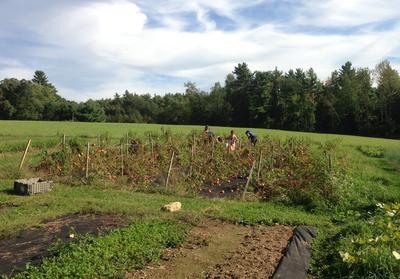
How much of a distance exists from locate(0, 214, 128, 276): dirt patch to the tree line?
50.0 metres

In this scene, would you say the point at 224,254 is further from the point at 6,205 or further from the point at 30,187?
the point at 30,187

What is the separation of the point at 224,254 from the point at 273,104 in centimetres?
6060

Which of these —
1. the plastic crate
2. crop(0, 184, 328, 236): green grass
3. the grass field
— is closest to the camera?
the grass field

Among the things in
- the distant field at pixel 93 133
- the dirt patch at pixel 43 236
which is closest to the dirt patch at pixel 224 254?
the dirt patch at pixel 43 236

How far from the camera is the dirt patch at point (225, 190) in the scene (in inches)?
579

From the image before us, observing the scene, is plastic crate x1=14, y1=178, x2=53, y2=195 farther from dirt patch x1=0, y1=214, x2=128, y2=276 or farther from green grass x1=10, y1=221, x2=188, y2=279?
green grass x1=10, y1=221, x2=188, y2=279

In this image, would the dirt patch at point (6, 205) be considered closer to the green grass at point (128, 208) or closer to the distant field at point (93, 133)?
the green grass at point (128, 208)

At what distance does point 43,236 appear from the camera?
8.55 meters

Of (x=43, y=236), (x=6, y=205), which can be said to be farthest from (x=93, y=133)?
(x=43, y=236)

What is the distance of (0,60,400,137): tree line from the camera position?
5812 cm

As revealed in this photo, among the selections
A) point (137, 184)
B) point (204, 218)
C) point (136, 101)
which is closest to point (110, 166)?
point (137, 184)

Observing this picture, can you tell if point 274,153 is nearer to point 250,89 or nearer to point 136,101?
point 250,89

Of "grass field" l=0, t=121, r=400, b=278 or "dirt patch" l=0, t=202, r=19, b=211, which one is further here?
"dirt patch" l=0, t=202, r=19, b=211

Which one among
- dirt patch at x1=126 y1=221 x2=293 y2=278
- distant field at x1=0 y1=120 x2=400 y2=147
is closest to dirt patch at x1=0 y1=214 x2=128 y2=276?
dirt patch at x1=126 y1=221 x2=293 y2=278
